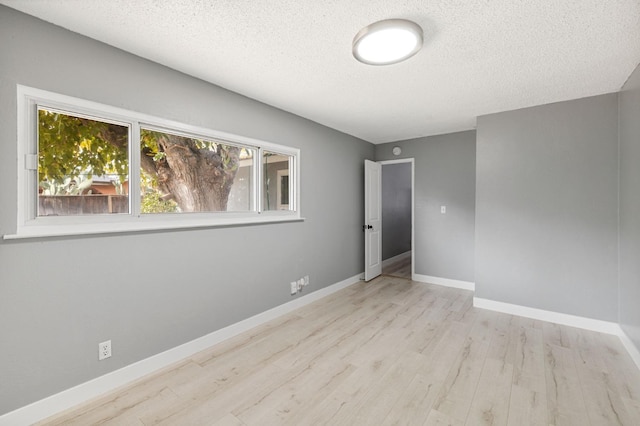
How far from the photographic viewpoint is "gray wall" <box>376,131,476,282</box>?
4320 millimetres

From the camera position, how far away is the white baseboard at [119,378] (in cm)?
166

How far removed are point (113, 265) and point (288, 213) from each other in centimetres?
191

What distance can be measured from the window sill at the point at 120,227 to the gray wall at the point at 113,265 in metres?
0.05

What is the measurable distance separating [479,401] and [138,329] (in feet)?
8.33

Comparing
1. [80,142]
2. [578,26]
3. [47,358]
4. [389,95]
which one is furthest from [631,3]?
[47,358]

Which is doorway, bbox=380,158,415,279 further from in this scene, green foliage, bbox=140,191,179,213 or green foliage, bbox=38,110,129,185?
green foliage, bbox=38,110,129,185

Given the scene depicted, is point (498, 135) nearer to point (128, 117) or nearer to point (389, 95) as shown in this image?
point (389, 95)

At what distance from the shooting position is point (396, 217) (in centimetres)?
646

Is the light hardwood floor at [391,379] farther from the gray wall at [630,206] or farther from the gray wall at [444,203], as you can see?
the gray wall at [444,203]

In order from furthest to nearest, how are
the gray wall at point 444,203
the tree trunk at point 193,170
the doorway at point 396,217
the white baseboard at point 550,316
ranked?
the doorway at point 396,217
the gray wall at point 444,203
the white baseboard at point 550,316
the tree trunk at point 193,170

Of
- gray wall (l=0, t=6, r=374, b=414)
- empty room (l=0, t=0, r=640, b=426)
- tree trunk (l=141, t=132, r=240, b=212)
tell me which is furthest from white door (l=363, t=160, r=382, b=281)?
tree trunk (l=141, t=132, r=240, b=212)

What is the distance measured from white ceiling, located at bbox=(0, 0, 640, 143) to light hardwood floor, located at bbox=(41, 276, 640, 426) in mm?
2506

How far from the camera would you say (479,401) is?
1.88 meters

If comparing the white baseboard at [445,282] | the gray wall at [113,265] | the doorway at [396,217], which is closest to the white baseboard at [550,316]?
the white baseboard at [445,282]
